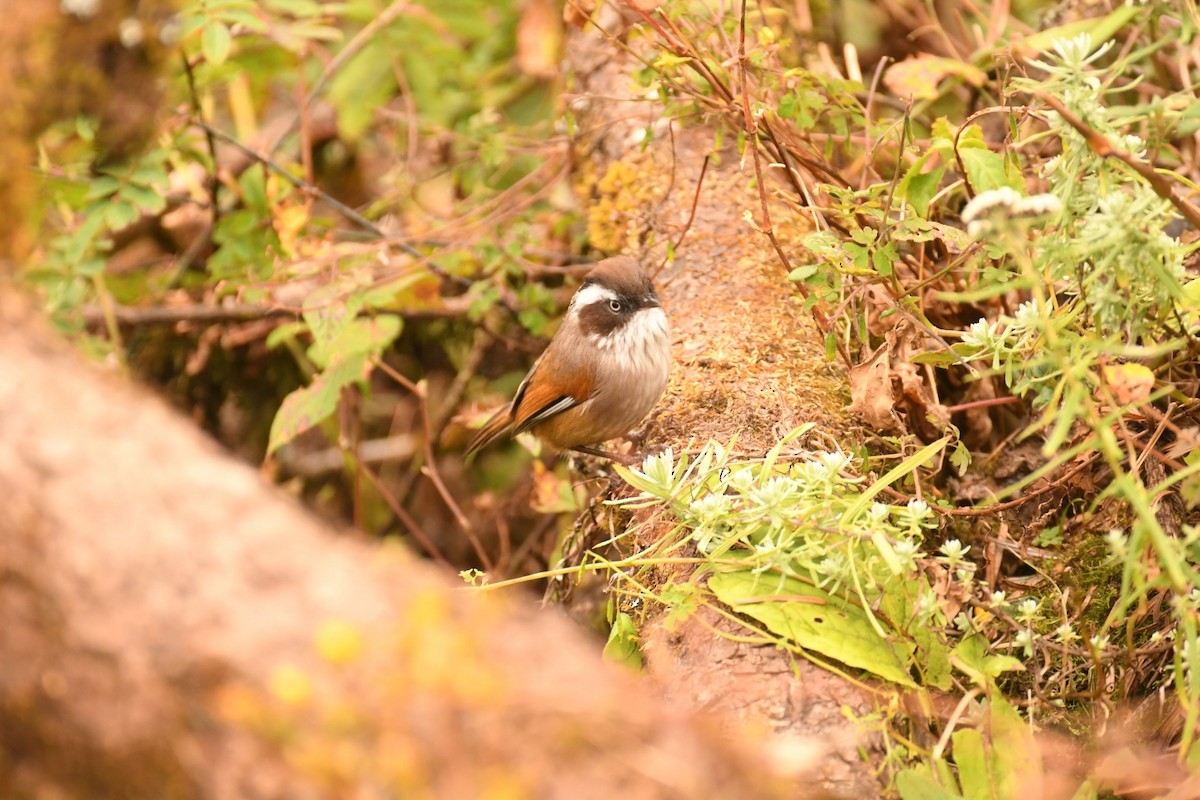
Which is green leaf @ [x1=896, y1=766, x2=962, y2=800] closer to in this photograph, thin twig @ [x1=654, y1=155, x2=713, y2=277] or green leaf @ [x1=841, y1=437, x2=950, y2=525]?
green leaf @ [x1=841, y1=437, x2=950, y2=525]

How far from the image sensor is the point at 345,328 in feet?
14.9

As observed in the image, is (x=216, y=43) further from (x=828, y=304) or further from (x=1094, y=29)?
(x=1094, y=29)

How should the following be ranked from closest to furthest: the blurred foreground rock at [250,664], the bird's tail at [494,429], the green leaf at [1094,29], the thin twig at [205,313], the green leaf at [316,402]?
1. the blurred foreground rock at [250,664]
2. the green leaf at [1094,29]
3. the green leaf at [316,402]
4. the bird's tail at [494,429]
5. the thin twig at [205,313]

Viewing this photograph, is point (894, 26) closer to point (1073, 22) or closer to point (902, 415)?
point (1073, 22)

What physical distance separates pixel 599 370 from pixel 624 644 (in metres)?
1.76

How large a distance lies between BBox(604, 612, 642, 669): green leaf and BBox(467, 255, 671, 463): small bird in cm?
125

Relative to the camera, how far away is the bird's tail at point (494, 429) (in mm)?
5016

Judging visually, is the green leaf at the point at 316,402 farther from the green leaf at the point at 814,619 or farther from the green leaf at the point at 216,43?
the green leaf at the point at 814,619

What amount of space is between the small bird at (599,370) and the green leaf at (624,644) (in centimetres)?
125

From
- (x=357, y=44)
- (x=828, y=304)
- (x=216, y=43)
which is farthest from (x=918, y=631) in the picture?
(x=357, y=44)

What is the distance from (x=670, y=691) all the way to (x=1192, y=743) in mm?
1171

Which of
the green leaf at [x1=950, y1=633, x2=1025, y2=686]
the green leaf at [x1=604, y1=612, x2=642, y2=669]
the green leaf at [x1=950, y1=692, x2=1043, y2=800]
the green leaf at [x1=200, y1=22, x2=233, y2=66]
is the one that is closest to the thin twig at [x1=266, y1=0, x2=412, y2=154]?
the green leaf at [x1=200, y1=22, x2=233, y2=66]

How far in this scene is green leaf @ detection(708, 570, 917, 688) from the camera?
2691 millimetres

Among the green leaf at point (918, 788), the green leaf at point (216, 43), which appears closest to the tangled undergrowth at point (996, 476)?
the green leaf at point (918, 788)
